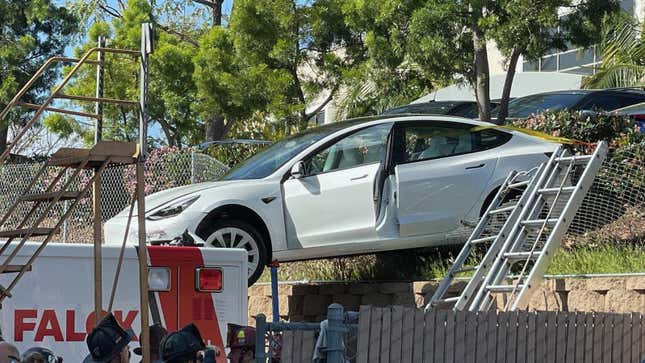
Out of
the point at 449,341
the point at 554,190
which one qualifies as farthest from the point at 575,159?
the point at 449,341

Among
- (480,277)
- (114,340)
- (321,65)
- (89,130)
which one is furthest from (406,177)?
(89,130)

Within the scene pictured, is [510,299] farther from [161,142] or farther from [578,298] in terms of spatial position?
[161,142]

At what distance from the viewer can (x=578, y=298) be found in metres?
9.91

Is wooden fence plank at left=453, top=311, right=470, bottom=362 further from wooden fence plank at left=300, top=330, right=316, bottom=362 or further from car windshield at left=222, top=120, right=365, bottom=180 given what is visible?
car windshield at left=222, top=120, right=365, bottom=180

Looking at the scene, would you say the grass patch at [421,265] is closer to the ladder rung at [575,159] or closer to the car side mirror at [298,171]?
the ladder rung at [575,159]

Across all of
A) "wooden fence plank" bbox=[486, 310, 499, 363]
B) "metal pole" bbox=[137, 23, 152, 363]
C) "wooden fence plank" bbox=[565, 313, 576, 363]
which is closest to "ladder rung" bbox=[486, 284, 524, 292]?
"wooden fence plank" bbox=[565, 313, 576, 363]

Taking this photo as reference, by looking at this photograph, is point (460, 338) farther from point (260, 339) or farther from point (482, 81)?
point (482, 81)

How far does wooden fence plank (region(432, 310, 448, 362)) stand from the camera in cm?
643

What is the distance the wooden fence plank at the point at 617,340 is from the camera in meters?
7.50

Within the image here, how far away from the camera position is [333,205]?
10836 millimetres

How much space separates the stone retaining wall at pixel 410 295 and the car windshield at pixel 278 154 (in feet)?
4.57

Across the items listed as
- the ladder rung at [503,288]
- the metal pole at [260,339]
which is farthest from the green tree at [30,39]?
the metal pole at [260,339]

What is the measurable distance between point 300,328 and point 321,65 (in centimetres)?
1638

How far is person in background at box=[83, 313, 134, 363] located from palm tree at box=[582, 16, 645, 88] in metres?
12.8
